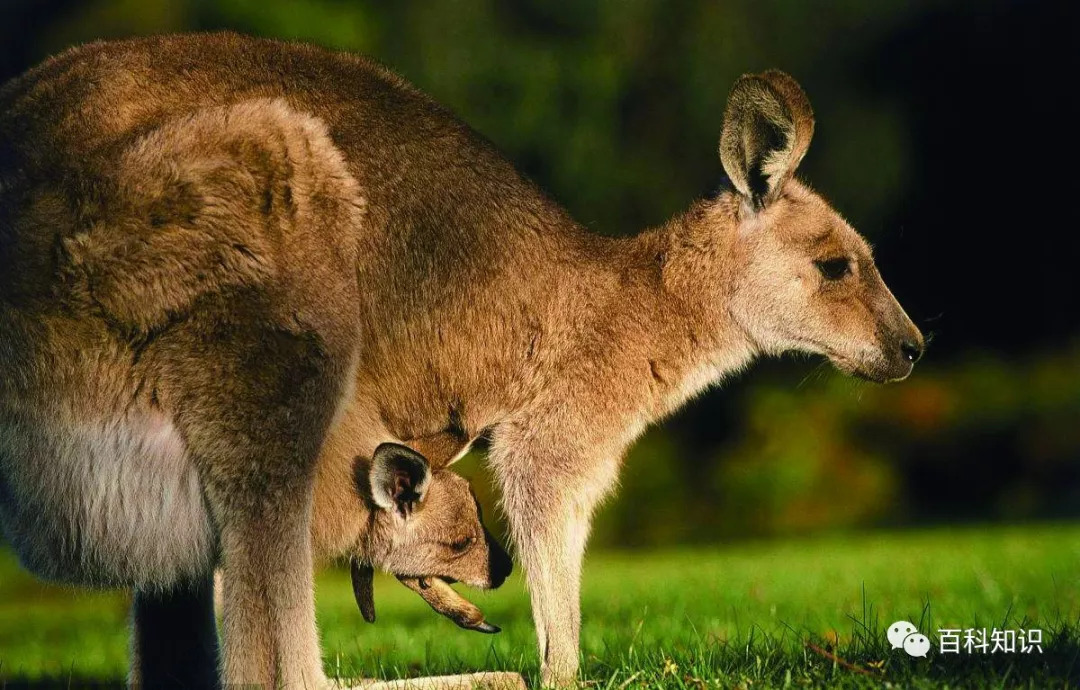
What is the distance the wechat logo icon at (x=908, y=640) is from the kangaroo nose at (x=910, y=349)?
1.14m

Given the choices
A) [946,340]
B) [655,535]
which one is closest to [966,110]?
[946,340]

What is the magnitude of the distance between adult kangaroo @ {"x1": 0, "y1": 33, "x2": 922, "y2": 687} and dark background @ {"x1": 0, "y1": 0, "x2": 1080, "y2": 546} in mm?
7842

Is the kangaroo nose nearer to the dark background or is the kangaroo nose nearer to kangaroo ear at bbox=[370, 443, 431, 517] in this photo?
kangaroo ear at bbox=[370, 443, 431, 517]

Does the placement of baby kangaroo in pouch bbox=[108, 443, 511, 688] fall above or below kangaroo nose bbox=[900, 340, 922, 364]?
below

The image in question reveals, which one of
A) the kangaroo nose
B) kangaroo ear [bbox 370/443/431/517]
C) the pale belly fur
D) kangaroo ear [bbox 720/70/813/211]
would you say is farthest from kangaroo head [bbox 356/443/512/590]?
the kangaroo nose

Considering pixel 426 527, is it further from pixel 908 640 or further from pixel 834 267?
pixel 834 267

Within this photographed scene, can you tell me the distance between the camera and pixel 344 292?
3.48 metres

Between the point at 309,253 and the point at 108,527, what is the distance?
849 mm

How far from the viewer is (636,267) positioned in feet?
14.7

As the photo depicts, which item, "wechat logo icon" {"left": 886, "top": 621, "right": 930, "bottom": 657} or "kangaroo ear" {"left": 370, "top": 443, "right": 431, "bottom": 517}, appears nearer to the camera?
"wechat logo icon" {"left": 886, "top": 621, "right": 930, "bottom": 657}

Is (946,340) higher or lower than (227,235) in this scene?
higher

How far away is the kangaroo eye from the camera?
15.0ft

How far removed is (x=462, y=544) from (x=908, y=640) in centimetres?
135

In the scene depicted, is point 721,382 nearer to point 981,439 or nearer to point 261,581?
point 261,581
